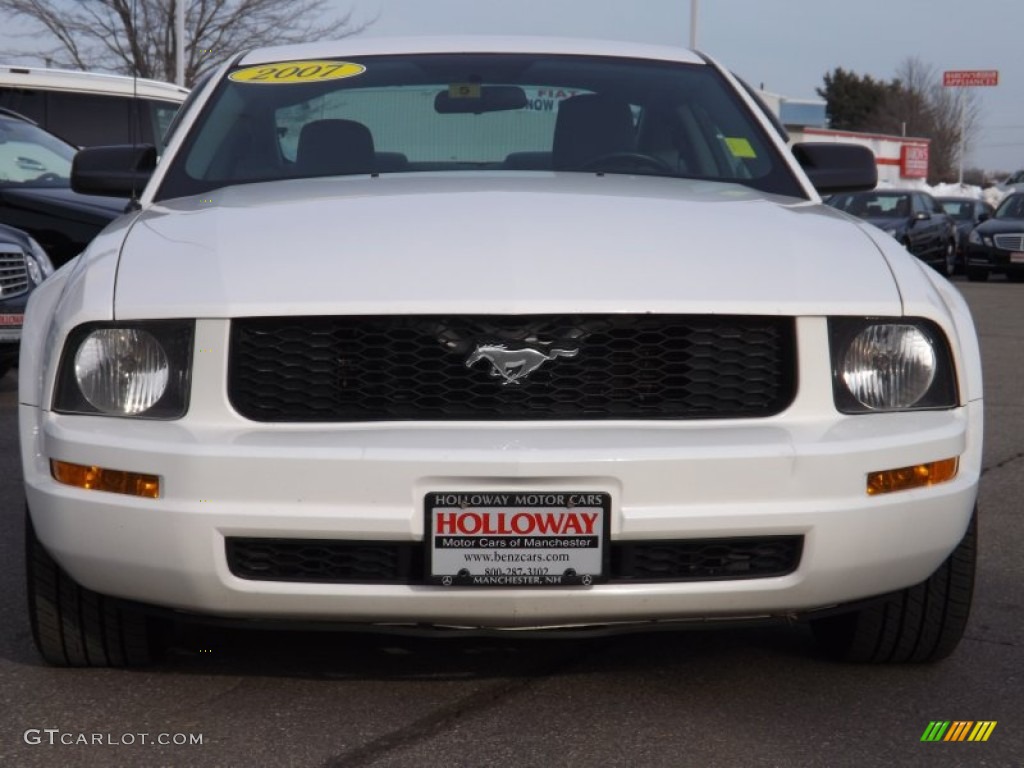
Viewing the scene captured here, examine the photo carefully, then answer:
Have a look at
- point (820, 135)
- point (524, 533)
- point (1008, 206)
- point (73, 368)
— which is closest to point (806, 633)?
point (524, 533)

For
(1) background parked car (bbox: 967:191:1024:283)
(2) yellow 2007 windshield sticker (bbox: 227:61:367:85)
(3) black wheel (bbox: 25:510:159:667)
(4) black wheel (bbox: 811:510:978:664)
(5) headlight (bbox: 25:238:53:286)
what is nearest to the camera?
(3) black wheel (bbox: 25:510:159:667)

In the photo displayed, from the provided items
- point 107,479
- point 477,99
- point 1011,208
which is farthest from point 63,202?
point 1011,208

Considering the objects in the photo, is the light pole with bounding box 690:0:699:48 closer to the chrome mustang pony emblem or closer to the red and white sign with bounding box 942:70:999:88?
the chrome mustang pony emblem

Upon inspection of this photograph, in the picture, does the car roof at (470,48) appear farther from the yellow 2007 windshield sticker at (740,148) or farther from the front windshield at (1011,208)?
the front windshield at (1011,208)

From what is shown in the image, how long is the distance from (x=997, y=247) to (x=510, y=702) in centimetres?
2369

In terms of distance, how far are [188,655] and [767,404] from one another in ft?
4.96

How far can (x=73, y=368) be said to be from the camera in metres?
3.25

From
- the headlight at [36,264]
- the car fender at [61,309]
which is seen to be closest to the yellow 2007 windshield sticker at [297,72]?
the car fender at [61,309]

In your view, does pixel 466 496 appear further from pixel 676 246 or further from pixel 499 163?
pixel 499 163

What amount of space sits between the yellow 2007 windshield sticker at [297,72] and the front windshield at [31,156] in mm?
5598

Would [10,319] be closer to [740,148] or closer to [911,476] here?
[740,148]

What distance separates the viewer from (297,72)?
4844mm

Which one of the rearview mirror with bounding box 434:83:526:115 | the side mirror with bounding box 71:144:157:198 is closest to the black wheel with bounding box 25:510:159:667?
the side mirror with bounding box 71:144:157:198

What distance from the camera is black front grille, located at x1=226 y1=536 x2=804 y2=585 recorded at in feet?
10.2
